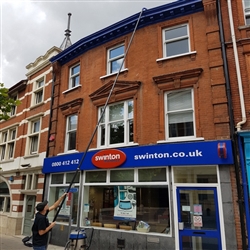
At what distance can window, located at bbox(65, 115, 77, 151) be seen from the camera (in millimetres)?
11880

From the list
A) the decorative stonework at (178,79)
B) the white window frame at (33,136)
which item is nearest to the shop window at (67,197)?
the white window frame at (33,136)

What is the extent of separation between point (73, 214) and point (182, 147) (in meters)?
5.96

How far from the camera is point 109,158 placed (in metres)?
9.38

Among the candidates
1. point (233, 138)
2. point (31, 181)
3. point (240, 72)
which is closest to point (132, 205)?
point (233, 138)

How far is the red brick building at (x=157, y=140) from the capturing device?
7.42 metres

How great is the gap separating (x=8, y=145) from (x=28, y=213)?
598 cm

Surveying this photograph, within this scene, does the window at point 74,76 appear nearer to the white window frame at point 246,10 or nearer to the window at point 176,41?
the window at point 176,41

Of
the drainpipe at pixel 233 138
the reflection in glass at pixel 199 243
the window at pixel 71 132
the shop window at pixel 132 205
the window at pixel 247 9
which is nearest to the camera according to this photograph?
the drainpipe at pixel 233 138

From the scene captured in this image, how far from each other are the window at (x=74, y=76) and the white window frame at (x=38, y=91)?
3270 mm

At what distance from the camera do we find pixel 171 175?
8125mm

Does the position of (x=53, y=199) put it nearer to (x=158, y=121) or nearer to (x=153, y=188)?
(x=153, y=188)

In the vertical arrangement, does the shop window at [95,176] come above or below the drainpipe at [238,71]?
below

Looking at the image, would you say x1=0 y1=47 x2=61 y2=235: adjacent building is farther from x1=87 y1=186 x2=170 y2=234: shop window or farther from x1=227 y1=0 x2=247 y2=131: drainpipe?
x1=227 y1=0 x2=247 y2=131: drainpipe

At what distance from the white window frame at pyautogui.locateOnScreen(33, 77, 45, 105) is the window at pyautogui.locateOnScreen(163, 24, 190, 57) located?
9.11 meters
